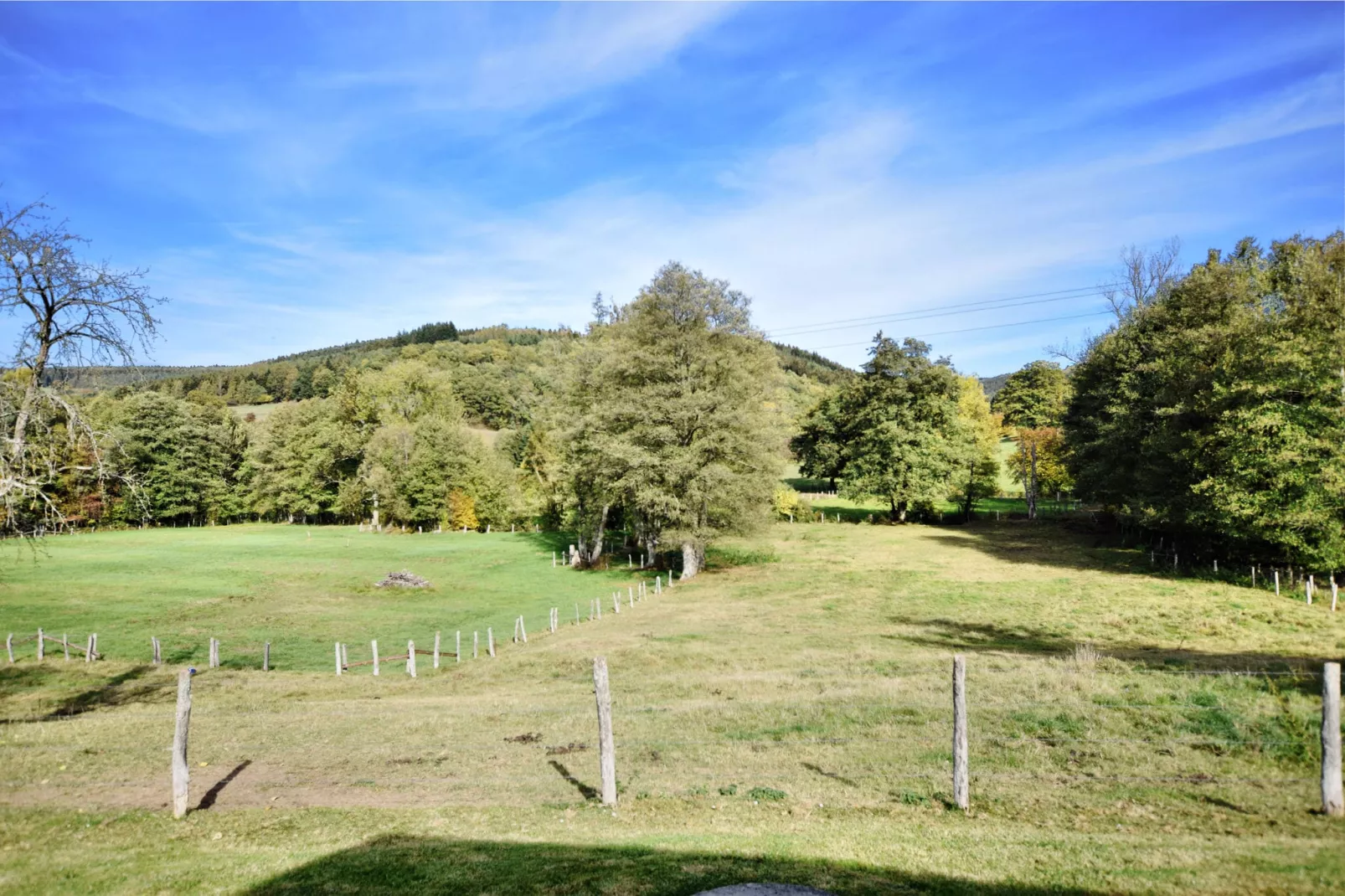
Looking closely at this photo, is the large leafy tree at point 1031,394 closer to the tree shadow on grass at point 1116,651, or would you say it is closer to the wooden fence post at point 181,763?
the tree shadow on grass at point 1116,651

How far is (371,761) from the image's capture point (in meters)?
14.0

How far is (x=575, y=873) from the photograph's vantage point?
7723 millimetres

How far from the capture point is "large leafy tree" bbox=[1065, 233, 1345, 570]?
31.9 meters

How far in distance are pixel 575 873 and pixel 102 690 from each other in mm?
22524

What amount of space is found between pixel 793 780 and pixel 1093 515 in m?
66.2

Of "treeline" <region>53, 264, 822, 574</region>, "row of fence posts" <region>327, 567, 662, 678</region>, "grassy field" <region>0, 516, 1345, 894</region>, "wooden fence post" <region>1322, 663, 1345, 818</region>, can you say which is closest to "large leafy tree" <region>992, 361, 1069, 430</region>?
"treeline" <region>53, 264, 822, 574</region>

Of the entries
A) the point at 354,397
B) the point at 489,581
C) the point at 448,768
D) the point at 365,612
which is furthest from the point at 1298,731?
the point at 354,397

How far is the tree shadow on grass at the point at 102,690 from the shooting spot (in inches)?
779

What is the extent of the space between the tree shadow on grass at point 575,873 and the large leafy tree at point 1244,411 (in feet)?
115

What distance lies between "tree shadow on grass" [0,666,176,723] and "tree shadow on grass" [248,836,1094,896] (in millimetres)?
16596

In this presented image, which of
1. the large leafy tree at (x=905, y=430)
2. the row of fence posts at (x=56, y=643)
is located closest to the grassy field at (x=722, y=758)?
the row of fence posts at (x=56, y=643)

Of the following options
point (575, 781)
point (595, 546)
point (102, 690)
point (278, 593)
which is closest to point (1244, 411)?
point (575, 781)

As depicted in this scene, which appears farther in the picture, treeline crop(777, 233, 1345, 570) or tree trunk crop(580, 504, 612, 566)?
tree trunk crop(580, 504, 612, 566)

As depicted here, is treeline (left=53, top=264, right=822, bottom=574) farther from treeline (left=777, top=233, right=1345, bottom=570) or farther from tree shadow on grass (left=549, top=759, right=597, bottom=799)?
treeline (left=777, top=233, right=1345, bottom=570)
